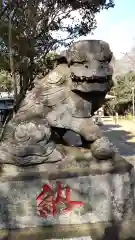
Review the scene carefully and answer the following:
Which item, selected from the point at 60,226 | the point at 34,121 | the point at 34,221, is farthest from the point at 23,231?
the point at 34,121

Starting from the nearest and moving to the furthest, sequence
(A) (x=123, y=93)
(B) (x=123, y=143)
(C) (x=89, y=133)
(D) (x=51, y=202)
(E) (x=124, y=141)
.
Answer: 1. (D) (x=51, y=202)
2. (C) (x=89, y=133)
3. (B) (x=123, y=143)
4. (E) (x=124, y=141)
5. (A) (x=123, y=93)

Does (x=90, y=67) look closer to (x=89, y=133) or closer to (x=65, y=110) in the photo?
(x=65, y=110)

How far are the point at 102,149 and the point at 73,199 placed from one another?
0.50 meters

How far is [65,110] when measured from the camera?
280cm

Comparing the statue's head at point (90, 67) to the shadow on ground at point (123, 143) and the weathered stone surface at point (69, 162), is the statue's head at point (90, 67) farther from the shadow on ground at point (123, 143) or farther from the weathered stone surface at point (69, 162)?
the shadow on ground at point (123, 143)

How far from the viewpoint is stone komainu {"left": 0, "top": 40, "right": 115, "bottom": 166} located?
2.70m

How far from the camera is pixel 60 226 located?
8.68 feet

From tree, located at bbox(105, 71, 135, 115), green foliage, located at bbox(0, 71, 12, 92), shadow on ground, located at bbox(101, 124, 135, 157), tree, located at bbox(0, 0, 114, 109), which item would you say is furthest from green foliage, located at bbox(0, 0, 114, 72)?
tree, located at bbox(105, 71, 135, 115)

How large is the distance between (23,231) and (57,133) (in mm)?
1003

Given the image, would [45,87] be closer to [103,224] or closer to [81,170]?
[81,170]

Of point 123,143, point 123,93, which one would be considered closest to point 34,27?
point 123,143

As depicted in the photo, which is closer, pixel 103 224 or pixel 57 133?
pixel 103 224

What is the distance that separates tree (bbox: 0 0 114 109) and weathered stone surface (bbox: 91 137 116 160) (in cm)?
447

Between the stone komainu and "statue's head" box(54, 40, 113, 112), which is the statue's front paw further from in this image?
"statue's head" box(54, 40, 113, 112)
